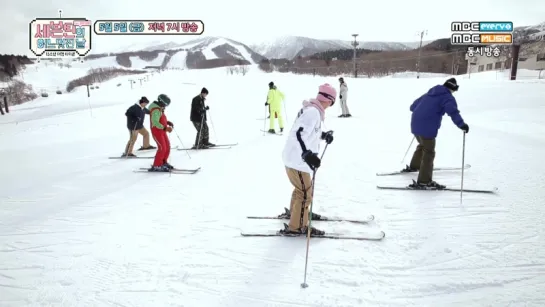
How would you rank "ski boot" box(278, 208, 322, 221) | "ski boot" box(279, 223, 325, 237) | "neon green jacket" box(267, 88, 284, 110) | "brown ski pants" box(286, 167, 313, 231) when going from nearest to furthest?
"brown ski pants" box(286, 167, 313, 231), "ski boot" box(279, 223, 325, 237), "ski boot" box(278, 208, 322, 221), "neon green jacket" box(267, 88, 284, 110)

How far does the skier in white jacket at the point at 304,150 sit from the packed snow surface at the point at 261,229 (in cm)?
31

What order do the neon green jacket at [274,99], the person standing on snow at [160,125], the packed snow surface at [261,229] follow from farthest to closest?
the neon green jacket at [274,99] < the person standing on snow at [160,125] < the packed snow surface at [261,229]

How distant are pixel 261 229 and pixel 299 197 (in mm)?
702

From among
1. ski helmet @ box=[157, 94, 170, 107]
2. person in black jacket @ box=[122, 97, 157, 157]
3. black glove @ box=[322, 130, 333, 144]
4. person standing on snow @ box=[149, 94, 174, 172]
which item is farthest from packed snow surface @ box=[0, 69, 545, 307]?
ski helmet @ box=[157, 94, 170, 107]

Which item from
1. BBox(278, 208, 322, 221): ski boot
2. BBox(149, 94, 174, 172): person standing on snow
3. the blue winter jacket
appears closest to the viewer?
BBox(278, 208, 322, 221): ski boot

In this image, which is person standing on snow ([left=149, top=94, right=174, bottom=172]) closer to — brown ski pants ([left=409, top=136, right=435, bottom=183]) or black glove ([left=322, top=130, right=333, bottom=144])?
black glove ([left=322, top=130, right=333, bottom=144])

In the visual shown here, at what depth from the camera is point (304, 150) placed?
10.7ft

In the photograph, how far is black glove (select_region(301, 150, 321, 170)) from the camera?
3103mm

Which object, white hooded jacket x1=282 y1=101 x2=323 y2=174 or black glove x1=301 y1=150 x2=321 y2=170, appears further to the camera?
white hooded jacket x1=282 y1=101 x2=323 y2=174

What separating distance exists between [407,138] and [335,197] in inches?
205

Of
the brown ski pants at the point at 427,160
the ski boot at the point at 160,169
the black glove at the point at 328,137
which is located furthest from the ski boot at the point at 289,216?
the ski boot at the point at 160,169

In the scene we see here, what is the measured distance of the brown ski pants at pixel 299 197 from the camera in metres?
3.51

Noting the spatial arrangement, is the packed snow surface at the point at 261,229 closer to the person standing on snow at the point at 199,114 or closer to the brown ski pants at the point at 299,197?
the brown ski pants at the point at 299,197

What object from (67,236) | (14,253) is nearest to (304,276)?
(67,236)
